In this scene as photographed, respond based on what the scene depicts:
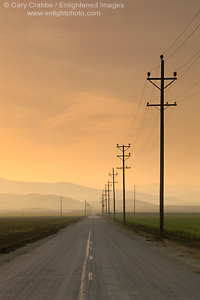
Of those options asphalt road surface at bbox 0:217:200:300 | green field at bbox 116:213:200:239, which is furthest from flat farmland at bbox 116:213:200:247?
asphalt road surface at bbox 0:217:200:300

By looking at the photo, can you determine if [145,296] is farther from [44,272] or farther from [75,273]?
[44,272]

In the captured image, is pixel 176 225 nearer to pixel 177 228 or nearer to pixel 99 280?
pixel 177 228

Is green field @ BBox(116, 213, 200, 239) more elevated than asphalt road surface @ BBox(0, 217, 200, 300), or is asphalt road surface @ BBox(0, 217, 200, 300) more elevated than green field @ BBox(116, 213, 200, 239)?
asphalt road surface @ BBox(0, 217, 200, 300)

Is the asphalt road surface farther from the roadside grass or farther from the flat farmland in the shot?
the flat farmland

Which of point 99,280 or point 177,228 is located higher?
point 99,280

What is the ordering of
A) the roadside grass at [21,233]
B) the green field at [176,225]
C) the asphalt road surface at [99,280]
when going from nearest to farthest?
the asphalt road surface at [99,280], the roadside grass at [21,233], the green field at [176,225]

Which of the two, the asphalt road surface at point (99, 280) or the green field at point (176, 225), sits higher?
the asphalt road surface at point (99, 280)

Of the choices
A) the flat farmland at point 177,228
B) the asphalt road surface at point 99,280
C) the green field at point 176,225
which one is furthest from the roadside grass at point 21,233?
the green field at point 176,225

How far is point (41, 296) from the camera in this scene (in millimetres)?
9969

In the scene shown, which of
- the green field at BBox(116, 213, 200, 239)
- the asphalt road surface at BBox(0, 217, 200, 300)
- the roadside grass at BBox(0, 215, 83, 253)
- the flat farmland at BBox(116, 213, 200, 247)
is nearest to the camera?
the asphalt road surface at BBox(0, 217, 200, 300)

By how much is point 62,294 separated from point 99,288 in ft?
4.07

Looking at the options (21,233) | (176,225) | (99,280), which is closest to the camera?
(99,280)

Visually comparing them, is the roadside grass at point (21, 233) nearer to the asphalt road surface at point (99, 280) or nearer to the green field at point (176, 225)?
the asphalt road surface at point (99, 280)

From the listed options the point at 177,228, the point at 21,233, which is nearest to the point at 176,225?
the point at 177,228
